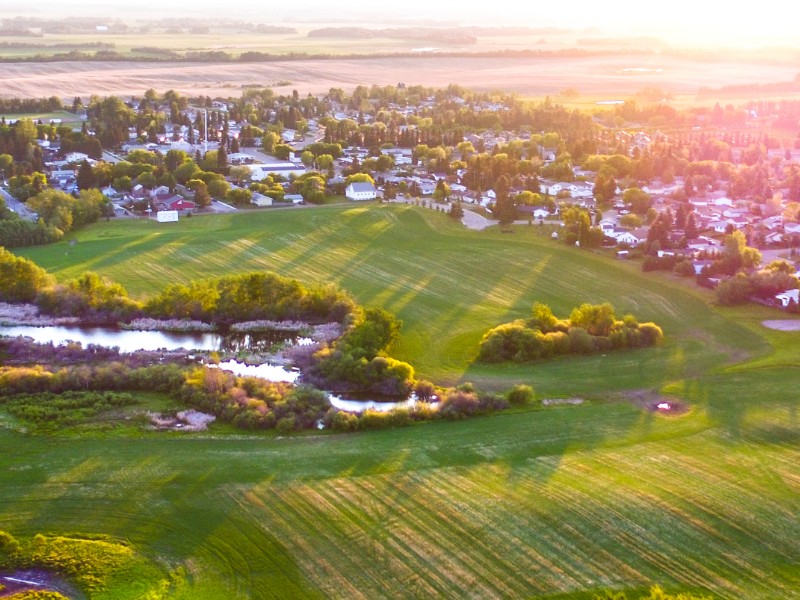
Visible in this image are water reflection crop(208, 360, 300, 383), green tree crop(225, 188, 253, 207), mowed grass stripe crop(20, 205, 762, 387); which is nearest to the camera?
water reflection crop(208, 360, 300, 383)

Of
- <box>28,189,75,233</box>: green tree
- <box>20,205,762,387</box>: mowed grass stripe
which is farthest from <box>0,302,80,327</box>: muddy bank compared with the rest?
<box>28,189,75,233</box>: green tree

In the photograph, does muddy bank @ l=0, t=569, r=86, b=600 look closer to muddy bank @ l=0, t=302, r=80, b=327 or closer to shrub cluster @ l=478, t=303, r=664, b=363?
shrub cluster @ l=478, t=303, r=664, b=363

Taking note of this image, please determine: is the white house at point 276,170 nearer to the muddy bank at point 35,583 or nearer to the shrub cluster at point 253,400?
the shrub cluster at point 253,400

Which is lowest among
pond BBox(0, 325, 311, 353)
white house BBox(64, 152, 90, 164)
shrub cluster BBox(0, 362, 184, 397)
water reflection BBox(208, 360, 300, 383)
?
pond BBox(0, 325, 311, 353)

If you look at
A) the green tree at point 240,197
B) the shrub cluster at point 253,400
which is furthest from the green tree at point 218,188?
the shrub cluster at point 253,400

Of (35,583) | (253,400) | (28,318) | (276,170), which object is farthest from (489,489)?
(276,170)

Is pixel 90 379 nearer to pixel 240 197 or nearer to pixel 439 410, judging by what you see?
pixel 439 410
